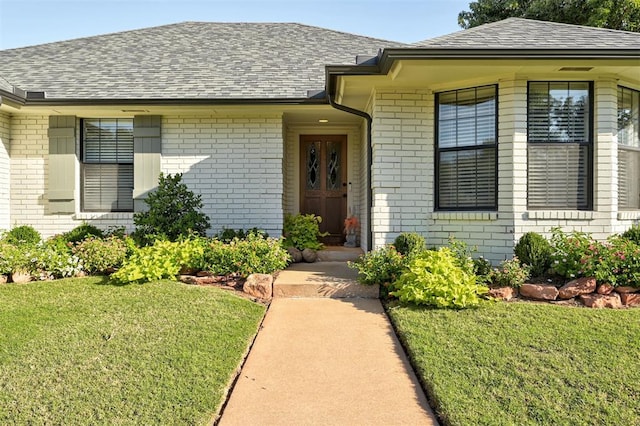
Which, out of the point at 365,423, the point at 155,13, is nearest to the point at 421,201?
the point at 365,423

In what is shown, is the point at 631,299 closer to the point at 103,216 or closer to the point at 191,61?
the point at 103,216

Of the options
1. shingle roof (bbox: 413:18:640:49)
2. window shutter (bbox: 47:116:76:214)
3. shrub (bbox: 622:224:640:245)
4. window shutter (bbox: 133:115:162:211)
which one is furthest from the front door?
shrub (bbox: 622:224:640:245)

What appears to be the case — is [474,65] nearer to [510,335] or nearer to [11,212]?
[510,335]

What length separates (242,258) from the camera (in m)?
5.90

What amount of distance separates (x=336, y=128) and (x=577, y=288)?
5.39 meters

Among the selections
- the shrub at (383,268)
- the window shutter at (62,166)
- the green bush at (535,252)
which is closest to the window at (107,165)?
the window shutter at (62,166)

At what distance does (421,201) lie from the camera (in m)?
6.21

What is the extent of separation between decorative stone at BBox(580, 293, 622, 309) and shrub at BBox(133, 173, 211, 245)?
4.96m

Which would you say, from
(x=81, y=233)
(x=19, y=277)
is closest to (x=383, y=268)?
(x=19, y=277)

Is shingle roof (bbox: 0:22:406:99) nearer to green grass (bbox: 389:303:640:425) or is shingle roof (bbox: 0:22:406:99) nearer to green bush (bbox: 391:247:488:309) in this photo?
green bush (bbox: 391:247:488:309)

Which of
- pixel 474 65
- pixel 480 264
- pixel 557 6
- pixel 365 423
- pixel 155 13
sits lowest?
pixel 365 423

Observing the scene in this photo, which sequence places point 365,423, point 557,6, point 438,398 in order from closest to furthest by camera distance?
1. point 365,423
2. point 438,398
3. point 557,6

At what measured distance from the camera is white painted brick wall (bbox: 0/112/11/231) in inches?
298

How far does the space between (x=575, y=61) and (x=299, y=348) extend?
14.3 feet
